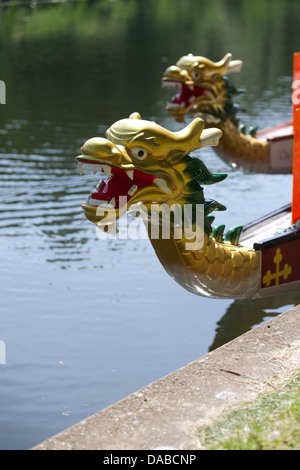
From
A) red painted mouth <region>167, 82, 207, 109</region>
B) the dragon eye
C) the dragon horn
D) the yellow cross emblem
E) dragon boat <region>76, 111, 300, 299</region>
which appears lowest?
the yellow cross emblem

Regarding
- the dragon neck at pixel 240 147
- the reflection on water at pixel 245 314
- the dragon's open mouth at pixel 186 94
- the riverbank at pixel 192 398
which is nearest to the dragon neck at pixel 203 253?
the reflection on water at pixel 245 314

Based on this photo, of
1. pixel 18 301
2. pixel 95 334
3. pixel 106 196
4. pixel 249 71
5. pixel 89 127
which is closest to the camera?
pixel 106 196

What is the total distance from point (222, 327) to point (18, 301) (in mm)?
1704

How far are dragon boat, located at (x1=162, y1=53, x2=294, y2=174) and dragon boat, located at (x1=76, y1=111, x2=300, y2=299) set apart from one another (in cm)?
276

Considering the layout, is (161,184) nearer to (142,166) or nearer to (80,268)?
(142,166)

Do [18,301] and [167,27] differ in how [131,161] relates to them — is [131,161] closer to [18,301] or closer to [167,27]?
[18,301]

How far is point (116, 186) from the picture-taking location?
4.39 metres

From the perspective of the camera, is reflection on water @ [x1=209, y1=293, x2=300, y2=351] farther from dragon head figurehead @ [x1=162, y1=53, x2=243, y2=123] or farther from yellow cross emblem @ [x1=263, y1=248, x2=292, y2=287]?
dragon head figurehead @ [x1=162, y1=53, x2=243, y2=123]

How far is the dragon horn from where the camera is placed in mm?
4547

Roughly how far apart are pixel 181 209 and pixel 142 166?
1.43 feet

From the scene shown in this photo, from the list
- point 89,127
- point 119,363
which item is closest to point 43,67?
point 89,127

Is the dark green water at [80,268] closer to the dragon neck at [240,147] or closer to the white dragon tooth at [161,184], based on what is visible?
the dragon neck at [240,147]

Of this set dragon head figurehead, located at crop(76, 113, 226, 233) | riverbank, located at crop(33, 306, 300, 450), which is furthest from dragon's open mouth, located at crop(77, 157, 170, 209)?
riverbank, located at crop(33, 306, 300, 450)

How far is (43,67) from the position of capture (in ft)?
61.4
